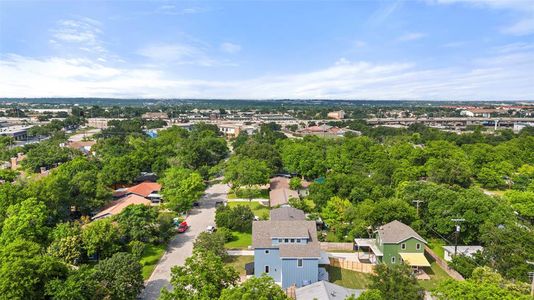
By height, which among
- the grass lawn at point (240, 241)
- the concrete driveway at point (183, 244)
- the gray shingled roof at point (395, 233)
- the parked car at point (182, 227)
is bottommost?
the grass lawn at point (240, 241)

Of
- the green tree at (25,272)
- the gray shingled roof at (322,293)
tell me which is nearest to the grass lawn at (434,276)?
the gray shingled roof at (322,293)

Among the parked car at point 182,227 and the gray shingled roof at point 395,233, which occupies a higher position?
the gray shingled roof at point 395,233

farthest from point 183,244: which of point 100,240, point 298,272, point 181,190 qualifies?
point 298,272

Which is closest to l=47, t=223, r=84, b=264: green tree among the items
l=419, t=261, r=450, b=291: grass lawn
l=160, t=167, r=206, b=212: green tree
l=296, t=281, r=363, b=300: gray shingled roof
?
l=160, t=167, r=206, b=212: green tree

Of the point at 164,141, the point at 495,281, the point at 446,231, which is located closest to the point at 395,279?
the point at 495,281

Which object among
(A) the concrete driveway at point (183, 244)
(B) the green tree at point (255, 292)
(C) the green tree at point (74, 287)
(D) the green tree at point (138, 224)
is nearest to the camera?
(B) the green tree at point (255, 292)

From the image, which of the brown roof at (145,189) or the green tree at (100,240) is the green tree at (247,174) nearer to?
the brown roof at (145,189)

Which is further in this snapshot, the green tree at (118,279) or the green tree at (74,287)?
the green tree at (118,279)

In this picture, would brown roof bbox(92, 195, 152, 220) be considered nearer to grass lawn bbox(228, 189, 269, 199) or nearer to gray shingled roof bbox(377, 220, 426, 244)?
Answer: grass lawn bbox(228, 189, 269, 199)
